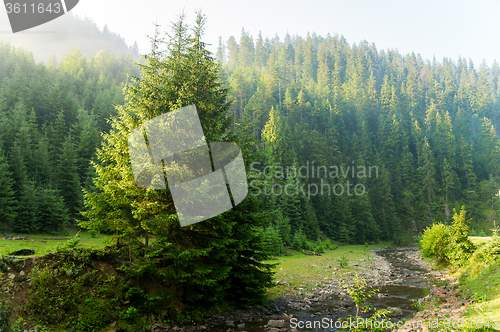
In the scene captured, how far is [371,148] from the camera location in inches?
3497

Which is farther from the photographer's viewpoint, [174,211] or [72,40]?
[72,40]

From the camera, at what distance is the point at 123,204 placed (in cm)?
1126

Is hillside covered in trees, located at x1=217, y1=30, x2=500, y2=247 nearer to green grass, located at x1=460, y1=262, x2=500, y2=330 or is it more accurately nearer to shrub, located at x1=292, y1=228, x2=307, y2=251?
shrub, located at x1=292, y1=228, x2=307, y2=251

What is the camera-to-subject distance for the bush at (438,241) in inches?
987

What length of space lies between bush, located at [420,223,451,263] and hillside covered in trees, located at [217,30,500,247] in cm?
1582

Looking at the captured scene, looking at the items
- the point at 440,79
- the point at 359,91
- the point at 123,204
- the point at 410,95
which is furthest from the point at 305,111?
the point at 440,79

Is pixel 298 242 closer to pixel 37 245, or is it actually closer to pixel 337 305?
pixel 337 305

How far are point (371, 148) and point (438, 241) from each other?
2664 inches

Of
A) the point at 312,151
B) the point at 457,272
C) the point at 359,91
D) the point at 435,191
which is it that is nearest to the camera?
the point at 457,272

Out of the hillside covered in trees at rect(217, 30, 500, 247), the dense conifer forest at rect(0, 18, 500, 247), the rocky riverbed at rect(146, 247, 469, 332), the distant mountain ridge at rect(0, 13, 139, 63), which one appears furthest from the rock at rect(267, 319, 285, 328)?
the distant mountain ridge at rect(0, 13, 139, 63)

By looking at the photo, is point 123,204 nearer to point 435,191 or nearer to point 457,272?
point 457,272

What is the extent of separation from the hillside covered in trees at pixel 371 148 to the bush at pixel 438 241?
1582 cm

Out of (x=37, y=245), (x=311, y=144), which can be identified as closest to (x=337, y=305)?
(x=37, y=245)

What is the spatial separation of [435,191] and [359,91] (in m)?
45.9
